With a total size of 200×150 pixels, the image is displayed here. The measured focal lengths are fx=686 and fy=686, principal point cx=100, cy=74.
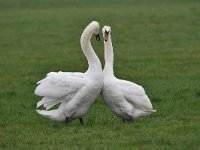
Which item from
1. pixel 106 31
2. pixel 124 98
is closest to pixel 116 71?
pixel 106 31

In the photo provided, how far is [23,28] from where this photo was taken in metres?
35.9

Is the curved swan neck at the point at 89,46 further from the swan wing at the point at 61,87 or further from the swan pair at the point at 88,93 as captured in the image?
the swan wing at the point at 61,87

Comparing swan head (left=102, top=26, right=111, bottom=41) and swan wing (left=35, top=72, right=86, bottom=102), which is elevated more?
swan head (left=102, top=26, right=111, bottom=41)

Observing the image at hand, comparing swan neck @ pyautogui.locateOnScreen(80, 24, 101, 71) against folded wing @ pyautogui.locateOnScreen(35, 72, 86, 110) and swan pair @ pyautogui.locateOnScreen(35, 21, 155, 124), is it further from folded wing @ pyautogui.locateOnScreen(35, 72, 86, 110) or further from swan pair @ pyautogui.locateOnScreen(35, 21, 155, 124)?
folded wing @ pyautogui.locateOnScreen(35, 72, 86, 110)

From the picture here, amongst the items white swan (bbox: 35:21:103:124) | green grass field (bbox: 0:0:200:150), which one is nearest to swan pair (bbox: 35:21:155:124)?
white swan (bbox: 35:21:103:124)

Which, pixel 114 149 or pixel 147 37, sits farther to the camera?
pixel 147 37

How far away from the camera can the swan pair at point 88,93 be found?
1080 centimetres

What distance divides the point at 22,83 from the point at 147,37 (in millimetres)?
13478

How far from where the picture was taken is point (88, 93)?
10.8 meters

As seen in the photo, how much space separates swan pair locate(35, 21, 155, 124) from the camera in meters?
10.8

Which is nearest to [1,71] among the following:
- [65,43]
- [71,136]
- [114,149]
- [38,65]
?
[38,65]

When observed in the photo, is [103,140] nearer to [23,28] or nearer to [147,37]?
[147,37]

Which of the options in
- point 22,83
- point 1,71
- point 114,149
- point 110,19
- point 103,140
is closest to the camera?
point 114,149

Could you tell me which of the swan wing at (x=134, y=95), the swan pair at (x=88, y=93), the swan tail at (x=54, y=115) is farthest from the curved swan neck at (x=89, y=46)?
the swan tail at (x=54, y=115)
